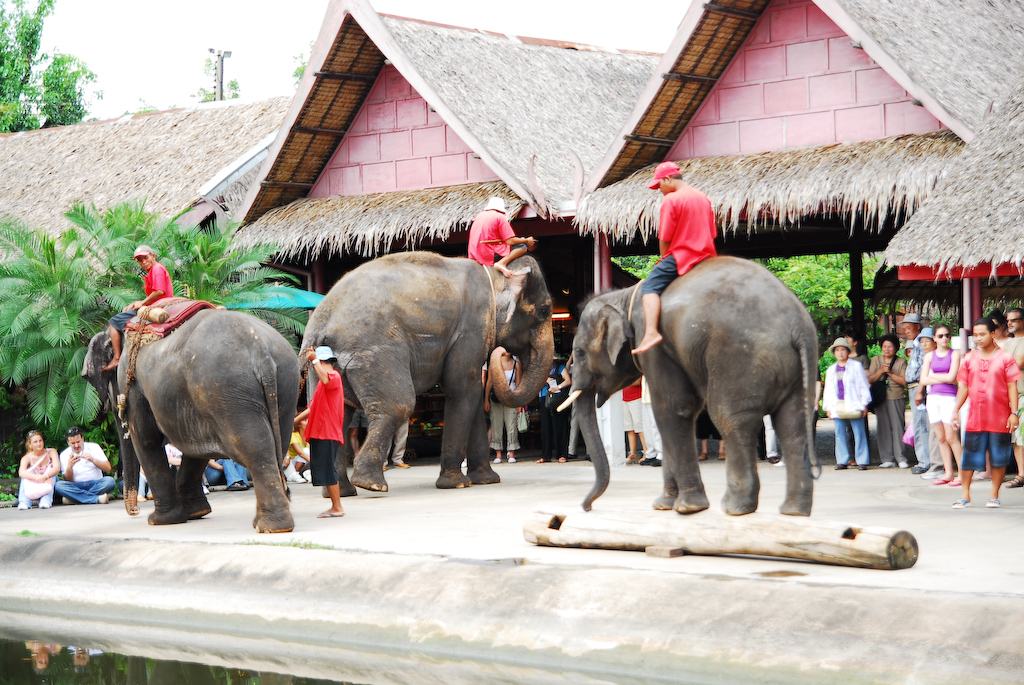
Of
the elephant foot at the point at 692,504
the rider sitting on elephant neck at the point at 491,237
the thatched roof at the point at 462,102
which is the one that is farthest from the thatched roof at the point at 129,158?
the elephant foot at the point at 692,504

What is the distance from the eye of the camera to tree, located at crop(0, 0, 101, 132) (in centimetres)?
2614

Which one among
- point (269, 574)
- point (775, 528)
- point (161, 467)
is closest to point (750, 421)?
point (775, 528)

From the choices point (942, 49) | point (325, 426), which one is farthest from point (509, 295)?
point (942, 49)

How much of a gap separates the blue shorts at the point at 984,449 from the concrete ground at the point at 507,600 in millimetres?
359

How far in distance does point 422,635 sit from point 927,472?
7020mm

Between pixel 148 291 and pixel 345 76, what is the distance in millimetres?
5920

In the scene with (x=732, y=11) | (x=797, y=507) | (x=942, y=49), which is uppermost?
(x=732, y=11)

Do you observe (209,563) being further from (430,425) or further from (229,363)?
(430,425)

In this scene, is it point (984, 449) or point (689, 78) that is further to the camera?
point (689, 78)

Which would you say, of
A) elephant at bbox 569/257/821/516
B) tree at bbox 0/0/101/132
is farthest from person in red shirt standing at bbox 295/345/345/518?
tree at bbox 0/0/101/132

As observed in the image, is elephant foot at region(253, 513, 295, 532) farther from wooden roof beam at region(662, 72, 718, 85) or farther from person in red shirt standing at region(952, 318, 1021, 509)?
wooden roof beam at region(662, 72, 718, 85)

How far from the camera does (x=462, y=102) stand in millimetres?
14773

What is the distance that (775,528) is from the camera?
272 inches

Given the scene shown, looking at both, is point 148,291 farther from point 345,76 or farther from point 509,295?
point 345,76
